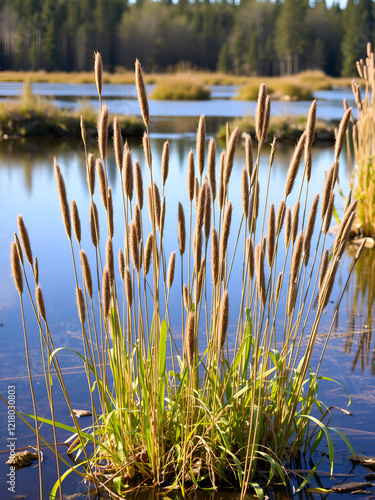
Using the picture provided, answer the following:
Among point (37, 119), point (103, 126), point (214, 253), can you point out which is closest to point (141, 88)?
point (103, 126)

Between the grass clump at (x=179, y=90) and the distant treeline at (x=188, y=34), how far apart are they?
16.3 metres

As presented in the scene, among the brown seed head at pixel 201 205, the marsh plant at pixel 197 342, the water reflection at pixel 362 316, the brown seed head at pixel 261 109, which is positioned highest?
the brown seed head at pixel 261 109

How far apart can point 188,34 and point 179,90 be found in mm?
22184

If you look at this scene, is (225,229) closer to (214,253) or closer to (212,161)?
(214,253)

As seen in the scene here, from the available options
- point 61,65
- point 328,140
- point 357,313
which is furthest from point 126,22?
point 357,313

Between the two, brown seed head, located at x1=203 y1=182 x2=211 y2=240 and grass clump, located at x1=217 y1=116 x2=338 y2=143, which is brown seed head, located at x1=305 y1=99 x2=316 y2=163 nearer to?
brown seed head, located at x1=203 y1=182 x2=211 y2=240

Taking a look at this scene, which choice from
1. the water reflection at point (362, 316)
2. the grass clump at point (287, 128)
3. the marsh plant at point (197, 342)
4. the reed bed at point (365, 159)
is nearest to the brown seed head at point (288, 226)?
the marsh plant at point (197, 342)

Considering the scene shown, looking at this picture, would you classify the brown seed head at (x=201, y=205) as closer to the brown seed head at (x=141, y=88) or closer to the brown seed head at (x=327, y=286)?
the brown seed head at (x=141, y=88)

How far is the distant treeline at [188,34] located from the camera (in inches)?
1296

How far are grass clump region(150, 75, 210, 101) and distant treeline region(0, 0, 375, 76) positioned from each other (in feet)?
53.4

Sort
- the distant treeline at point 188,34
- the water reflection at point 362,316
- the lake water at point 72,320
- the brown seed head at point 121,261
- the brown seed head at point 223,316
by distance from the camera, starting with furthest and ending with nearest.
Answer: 1. the distant treeline at point 188,34
2. the water reflection at point 362,316
3. the lake water at point 72,320
4. the brown seed head at point 121,261
5. the brown seed head at point 223,316

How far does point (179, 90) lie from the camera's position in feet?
57.1

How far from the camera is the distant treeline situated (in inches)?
1296

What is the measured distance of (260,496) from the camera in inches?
46.3
